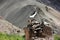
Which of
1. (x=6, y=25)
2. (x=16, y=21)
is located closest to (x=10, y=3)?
(x=16, y=21)

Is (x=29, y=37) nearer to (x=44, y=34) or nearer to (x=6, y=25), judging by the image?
(x=44, y=34)

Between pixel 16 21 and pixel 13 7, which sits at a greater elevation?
pixel 13 7

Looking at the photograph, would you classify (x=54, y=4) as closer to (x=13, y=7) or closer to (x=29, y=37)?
(x=13, y=7)

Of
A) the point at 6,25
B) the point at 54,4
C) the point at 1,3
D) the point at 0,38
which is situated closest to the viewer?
the point at 0,38

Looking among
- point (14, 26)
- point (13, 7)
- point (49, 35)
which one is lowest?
point (49, 35)

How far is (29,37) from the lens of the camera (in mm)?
4977

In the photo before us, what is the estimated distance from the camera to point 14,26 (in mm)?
13961

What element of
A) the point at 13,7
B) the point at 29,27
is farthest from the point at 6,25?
the point at 29,27

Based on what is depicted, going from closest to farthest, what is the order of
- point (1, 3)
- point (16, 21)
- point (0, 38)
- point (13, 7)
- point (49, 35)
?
1. point (49, 35)
2. point (0, 38)
3. point (16, 21)
4. point (13, 7)
5. point (1, 3)

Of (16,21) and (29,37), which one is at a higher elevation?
(16,21)

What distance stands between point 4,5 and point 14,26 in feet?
12.5

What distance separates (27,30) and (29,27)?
10 centimetres

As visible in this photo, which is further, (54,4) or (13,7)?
(54,4)

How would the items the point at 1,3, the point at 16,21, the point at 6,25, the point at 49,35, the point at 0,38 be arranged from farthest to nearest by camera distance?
1. the point at 1,3
2. the point at 16,21
3. the point at 6,25
4. the point at 0,38
5. the point at 49,35
